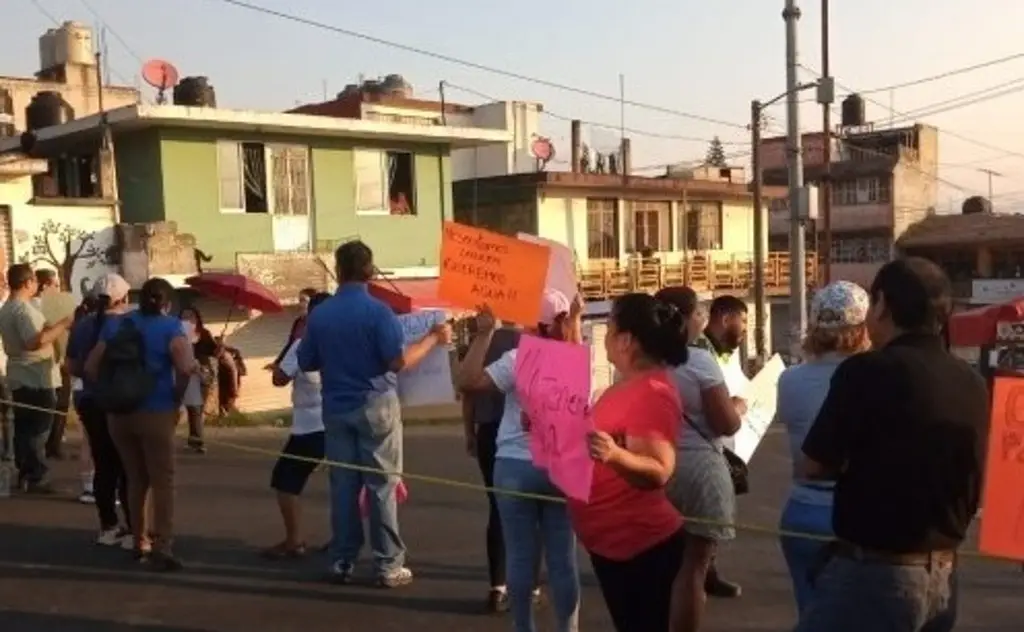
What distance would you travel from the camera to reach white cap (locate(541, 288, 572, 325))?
4.98m

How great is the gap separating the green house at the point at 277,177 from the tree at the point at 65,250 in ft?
5.57

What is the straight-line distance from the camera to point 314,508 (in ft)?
28.1

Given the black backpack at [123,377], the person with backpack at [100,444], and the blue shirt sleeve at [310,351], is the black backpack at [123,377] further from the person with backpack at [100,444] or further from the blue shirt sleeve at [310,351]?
the blue shirt sleeve at [310,351]

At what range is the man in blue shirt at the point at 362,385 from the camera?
5.91 m

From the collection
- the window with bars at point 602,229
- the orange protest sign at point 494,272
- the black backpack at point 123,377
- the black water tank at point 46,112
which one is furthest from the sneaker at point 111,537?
the window with bars at point 602,229

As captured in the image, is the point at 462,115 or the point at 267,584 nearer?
the point at 267,584

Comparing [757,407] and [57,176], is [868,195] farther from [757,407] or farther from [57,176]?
[757,407]

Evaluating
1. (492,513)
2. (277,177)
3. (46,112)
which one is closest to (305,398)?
(492,513)

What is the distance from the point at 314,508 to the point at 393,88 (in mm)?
28612

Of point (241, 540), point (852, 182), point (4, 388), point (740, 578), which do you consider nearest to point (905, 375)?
point (740, 578)

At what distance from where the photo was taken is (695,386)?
4.53 meters

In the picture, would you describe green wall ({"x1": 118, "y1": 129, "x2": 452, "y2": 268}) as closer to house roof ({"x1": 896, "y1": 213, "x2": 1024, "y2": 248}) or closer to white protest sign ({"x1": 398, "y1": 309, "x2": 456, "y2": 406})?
white protest sign ({"x1": 398, "y1": 309, "x2": 456, "y2": 406})

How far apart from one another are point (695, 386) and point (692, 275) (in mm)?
28371

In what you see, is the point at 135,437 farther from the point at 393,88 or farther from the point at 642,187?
the point at 393,88
